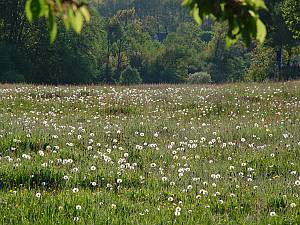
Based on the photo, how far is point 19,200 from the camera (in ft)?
25.4

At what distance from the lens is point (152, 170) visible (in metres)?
10.2

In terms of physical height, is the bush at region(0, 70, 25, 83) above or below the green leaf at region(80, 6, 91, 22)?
below

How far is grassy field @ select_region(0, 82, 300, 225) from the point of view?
732 centimetres

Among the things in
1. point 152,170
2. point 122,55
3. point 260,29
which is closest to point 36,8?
point 260,29

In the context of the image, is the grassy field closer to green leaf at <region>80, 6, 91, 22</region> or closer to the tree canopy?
the tree canopy

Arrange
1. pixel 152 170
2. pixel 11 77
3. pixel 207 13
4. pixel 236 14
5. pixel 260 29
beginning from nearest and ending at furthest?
1. pixel 260 29
2. pixel 236 14
3. pixel 207 13
4. pixel 152 170
5. pixel 11 77

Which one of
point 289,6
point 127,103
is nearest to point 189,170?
point 127,103

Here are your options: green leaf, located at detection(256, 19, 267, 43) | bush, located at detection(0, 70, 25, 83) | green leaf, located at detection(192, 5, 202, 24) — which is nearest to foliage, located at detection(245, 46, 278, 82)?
bush, located at detection(0, 70, 25, 83)

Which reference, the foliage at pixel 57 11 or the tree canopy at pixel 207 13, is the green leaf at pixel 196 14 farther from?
the foliage at pixel 57 11

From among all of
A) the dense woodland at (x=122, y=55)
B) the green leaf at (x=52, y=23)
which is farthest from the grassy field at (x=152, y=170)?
the dense woodland at (x=122, y=55)

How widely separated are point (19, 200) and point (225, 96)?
18066 millimetres

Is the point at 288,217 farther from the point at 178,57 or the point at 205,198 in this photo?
the point at 178,57

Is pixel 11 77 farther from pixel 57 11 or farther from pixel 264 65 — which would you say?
pixel 57 11

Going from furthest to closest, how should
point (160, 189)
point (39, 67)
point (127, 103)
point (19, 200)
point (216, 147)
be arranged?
1. point (39, 67)
2. point (127, 103)
3. point (216, 147)
4. point (160, 189)
5. point (19, 200)
